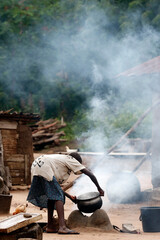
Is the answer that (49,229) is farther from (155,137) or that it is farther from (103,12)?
(103,12)

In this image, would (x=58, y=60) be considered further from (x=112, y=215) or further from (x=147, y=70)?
(x=112, y=215)

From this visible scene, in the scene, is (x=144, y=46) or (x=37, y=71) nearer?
(x=144, y=46)

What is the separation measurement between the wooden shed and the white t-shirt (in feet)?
22.3

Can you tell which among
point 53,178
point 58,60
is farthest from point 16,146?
point 58,60

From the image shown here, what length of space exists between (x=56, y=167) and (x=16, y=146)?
716cm

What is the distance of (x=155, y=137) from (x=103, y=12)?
74.2 ft

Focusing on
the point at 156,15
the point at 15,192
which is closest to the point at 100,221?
the point at 15,192

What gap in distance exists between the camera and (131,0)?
30.4m

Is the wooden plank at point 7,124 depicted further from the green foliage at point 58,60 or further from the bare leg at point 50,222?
the green foliage at point 58,60

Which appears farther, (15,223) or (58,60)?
(58,60)

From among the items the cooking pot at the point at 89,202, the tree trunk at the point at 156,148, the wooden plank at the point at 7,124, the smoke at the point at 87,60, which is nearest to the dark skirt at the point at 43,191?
the cooking pot at the point at 89,202

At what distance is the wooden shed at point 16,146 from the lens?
40.7ft

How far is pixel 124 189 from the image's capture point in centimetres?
959

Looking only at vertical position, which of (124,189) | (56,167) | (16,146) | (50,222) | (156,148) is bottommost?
(50,222)
